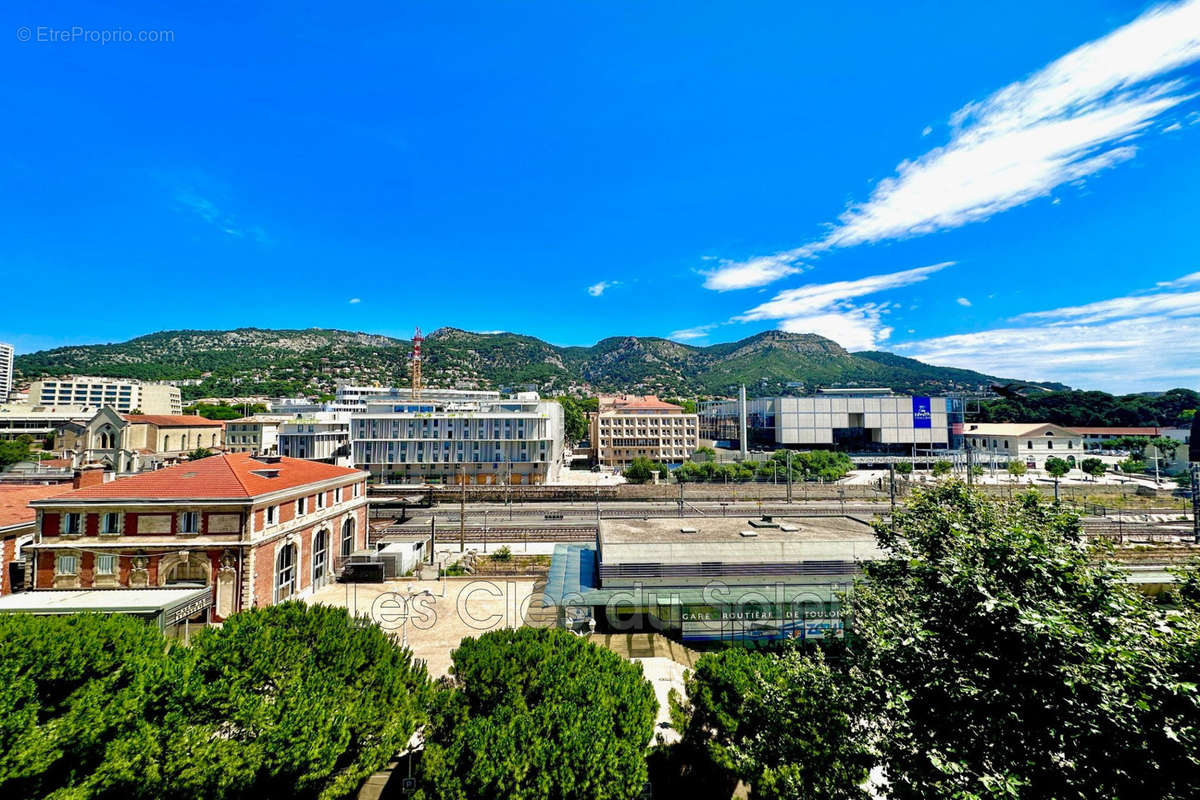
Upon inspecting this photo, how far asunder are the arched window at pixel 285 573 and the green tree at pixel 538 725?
16313 mm

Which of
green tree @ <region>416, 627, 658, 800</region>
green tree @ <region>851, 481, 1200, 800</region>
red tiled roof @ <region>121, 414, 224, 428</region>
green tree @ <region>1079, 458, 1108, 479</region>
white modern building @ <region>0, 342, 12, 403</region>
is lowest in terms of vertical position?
green tree @ <region>1079, 458, 1108, 479</region>

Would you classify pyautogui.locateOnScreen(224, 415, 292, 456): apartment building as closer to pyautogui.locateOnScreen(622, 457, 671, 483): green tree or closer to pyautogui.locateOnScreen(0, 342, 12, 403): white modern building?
pyautogui.locateOnScreen(622, 457, 671, 483): green tree

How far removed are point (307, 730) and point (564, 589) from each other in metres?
13.2

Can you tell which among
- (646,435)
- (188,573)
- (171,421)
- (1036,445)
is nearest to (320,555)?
(188,573)

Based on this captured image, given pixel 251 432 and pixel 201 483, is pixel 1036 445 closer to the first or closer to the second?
pixel 201 483

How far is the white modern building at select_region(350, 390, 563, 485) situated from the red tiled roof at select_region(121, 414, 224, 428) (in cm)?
4321

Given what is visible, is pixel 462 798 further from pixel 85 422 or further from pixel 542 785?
pixel 85 422

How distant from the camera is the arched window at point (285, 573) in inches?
976

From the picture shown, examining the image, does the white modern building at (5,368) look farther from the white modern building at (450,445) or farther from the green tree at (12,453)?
the white modern building at (450,445)

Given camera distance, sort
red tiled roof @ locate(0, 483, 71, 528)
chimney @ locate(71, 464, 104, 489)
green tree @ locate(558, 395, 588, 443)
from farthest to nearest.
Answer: green tree @ locate(558, 395, 588, 443), chimney @ locate(71, 464, 104, 489), red tiled roof @ locate(0, 483, 71, 528)

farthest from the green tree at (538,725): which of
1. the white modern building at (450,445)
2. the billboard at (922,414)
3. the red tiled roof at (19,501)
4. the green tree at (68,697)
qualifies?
the billboard at (922,414)

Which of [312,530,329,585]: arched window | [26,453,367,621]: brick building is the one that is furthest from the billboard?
[26,453,367,621]: brick building

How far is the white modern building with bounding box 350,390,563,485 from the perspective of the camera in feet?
221

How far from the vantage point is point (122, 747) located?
9953 millimetres
